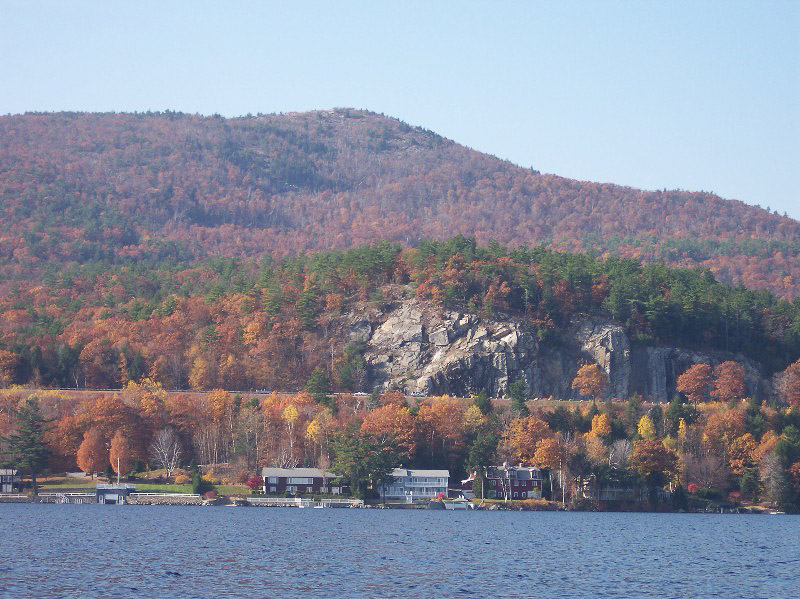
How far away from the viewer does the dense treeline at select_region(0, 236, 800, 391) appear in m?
142

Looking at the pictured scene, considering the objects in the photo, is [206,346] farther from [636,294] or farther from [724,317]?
[724,317]

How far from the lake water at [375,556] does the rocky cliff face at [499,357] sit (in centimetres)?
4730

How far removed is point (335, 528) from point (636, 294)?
270ft

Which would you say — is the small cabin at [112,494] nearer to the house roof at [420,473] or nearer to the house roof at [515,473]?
the house roof at [420,473]

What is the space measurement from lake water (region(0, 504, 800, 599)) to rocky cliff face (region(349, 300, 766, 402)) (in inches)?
1862

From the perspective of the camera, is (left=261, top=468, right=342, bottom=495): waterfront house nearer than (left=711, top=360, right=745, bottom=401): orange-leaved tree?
Yes

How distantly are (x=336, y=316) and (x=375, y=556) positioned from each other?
91959 millimetres

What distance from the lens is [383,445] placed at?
349 feet

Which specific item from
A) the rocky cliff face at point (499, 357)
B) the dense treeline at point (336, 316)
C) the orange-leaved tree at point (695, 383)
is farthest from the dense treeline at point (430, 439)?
the dense treeline at point (336, 316)

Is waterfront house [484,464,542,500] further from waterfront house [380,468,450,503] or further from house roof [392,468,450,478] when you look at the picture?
waterfront house [380,468,450,503]

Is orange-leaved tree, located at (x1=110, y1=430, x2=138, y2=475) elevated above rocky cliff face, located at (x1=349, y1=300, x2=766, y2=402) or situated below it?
below

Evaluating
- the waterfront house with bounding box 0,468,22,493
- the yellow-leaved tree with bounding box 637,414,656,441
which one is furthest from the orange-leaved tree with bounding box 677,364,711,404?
the waterfront house with bounding box 0,468,22,493

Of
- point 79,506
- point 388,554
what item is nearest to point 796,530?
point 388,554

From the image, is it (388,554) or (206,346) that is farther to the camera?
(206,346)
